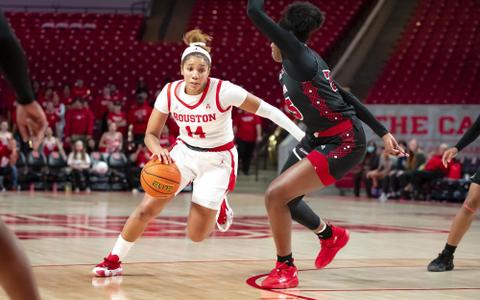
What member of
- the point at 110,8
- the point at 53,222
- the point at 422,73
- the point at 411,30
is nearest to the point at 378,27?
the point at 411,30

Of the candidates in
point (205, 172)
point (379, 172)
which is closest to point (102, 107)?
point (379, 172)

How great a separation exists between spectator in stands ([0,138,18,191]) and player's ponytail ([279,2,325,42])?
A: 1404cm

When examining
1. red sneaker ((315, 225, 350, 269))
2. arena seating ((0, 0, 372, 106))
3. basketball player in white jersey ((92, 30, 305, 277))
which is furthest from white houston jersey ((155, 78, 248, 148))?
arena seating ((0, 0, 372, 106))

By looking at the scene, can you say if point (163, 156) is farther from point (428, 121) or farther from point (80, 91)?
point (80, 91)

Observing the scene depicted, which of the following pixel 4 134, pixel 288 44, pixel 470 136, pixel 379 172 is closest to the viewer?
pixel 288 44

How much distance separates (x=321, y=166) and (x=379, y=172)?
1438 cm

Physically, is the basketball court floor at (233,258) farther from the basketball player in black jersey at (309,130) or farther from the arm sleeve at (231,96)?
the arm sleeve at (231,96)

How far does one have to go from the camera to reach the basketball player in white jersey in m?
6.57

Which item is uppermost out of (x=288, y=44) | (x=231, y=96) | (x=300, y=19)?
(x=300, y=19)

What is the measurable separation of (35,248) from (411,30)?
63.8 feet

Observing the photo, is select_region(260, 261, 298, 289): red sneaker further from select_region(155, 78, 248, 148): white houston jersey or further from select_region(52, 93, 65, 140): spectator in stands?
select_region(52, 93, 65, 140): spectator in stands

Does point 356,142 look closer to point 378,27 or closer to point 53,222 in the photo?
point 53,222

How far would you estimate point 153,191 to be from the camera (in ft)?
20.8

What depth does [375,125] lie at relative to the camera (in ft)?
20.8
